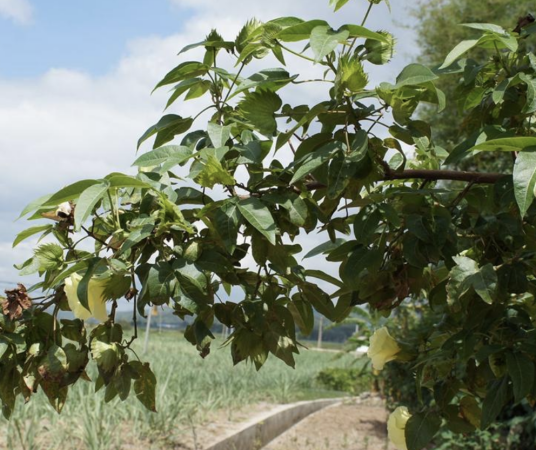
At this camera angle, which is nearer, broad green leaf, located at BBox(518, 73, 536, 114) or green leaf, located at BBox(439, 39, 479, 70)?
green leaf, located at BBox(439, 39, 479, 70)

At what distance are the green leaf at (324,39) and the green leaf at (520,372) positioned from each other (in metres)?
0.57

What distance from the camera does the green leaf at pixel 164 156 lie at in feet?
3.14

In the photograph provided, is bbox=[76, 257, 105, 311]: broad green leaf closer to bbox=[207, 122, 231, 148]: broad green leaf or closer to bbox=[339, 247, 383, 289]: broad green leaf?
bbox=[207, 122, 231, 148]: broad green leaf

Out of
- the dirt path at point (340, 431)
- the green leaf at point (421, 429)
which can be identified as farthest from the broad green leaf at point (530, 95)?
the dirt path at point (340, 431)

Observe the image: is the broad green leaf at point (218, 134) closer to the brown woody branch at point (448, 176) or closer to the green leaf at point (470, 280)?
the brown woody branch at point (448, 176)

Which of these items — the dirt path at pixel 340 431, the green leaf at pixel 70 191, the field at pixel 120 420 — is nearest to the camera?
the green leaf at pixel 70 191

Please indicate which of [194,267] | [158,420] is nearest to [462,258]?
[194,267]

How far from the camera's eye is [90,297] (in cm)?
93

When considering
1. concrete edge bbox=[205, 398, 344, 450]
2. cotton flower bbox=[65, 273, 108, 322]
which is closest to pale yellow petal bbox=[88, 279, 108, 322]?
cotton flower bbox=[65, 273, 108, 322]

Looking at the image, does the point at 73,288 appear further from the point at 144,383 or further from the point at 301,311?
the point at 301,311

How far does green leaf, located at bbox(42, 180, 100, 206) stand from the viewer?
84 cm

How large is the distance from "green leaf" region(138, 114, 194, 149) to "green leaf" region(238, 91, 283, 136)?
6.1 inches

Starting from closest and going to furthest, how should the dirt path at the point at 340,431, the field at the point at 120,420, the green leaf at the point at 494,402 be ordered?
1. the green leaf at the point at 494,402
2. the field at the point at 120,420
3. the dirt path at the point at 340,431

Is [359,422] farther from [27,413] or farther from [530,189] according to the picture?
[530,189]
